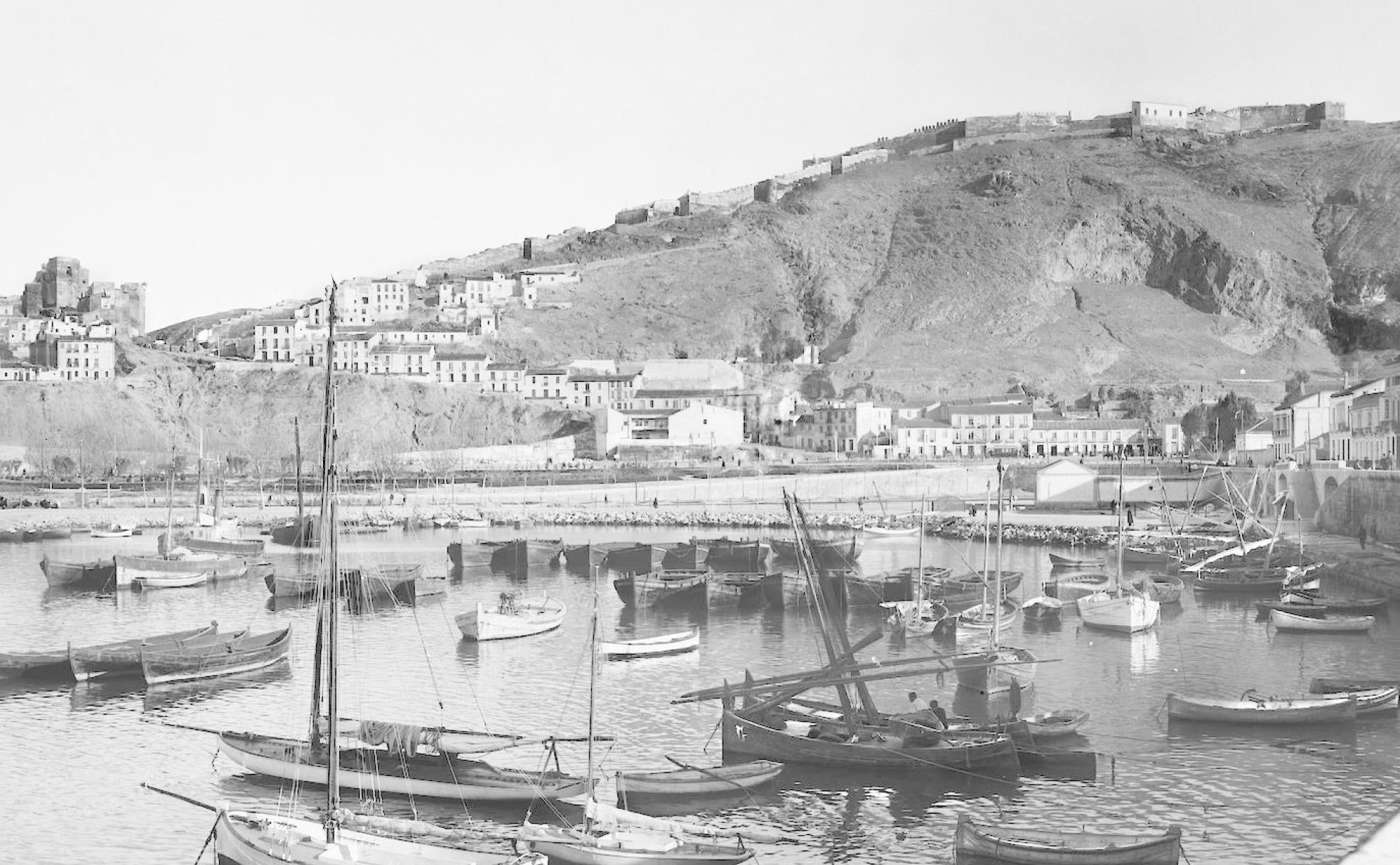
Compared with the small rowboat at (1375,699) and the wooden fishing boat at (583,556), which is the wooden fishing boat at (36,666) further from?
the small rowboat at (1375,699)

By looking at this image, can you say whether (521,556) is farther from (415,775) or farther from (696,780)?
(696,780)

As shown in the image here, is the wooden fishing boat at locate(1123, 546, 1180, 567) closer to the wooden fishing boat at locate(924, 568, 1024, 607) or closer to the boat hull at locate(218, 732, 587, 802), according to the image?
the wooden fishing boat at locate(924, 568, 1024, 607)

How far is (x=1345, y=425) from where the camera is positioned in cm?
8438

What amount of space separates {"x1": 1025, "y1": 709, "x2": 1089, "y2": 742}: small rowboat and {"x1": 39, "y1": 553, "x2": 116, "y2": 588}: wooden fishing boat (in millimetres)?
44880

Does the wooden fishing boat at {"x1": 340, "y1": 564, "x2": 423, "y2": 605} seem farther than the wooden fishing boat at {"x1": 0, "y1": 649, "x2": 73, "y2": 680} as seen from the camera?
Yes

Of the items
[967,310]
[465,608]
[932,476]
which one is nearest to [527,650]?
[465,608]

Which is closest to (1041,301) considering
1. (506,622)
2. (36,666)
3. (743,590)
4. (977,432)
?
(977,432)

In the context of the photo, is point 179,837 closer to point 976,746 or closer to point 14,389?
point 976,746

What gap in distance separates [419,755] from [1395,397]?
5639 cm

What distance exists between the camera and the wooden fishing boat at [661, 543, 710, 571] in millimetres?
69500

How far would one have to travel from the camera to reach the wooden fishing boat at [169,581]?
64.4 metres

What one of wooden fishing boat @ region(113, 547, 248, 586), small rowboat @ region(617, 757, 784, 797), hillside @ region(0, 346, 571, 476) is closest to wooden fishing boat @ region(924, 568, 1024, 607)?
small rowboat @ region(617, 757, 784, 797)

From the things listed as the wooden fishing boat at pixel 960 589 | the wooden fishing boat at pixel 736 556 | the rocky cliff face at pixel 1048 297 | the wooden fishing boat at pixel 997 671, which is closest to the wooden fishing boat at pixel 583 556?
the wooden fishing boat at pixel 736 556

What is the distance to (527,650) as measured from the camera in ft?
158
